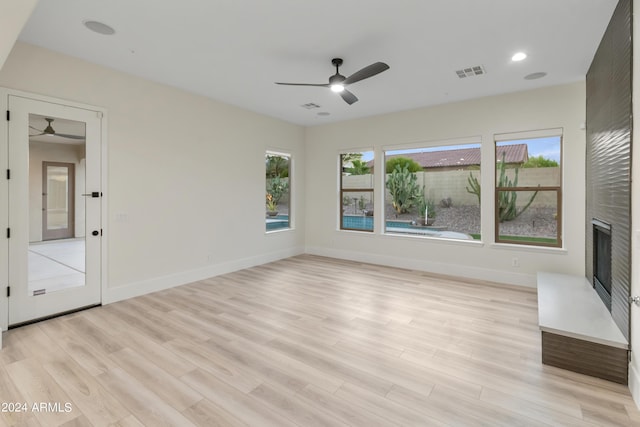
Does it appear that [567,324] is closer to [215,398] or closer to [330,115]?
[215,398]

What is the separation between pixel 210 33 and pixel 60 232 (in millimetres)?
2878

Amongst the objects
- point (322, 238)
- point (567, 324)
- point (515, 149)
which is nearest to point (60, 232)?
point (322, 238)

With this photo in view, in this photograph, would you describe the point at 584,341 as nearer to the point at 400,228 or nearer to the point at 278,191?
the point at 400,228

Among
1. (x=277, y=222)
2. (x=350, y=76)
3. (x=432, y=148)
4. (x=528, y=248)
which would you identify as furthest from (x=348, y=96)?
(x=277, y=222)

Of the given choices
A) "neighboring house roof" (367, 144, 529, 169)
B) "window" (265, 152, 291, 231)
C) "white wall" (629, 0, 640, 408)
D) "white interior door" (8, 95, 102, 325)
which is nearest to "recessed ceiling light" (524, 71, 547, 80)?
"neighboring house roof" (367, 144, 529, 169)

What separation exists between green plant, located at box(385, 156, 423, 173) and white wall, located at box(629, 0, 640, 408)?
3714mm

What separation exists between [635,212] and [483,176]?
9.83 feet

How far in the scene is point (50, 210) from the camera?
3572mm

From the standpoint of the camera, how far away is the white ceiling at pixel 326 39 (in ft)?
8.90

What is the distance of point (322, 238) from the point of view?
7117 mm

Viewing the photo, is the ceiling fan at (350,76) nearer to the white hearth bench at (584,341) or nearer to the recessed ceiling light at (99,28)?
the recessed ceiling light at (99,28)

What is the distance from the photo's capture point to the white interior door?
3.29m

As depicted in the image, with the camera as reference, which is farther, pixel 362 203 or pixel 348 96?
pixel 362 203

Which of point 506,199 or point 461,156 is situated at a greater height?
point 461,156
